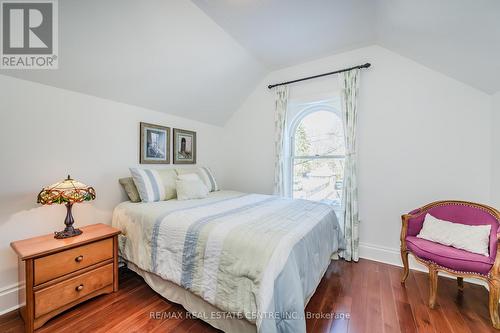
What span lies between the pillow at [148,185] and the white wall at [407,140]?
2582mm

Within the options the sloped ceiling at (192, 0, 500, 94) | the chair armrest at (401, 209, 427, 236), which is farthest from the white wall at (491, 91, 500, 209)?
the chair armrest at (401, 209, 427, 236)

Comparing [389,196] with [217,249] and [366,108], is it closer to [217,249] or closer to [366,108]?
[366,108]

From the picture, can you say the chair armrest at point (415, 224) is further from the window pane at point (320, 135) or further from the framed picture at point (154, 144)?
the framed picture at point (154, 144)

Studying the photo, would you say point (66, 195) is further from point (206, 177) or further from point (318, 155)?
point (318, 155)

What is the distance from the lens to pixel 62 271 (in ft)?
5.32

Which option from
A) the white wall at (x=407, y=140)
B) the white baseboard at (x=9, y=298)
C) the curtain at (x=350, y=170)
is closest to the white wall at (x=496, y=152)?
the white wall at (x=407, y=140)

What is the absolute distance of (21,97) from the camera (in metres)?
1.78

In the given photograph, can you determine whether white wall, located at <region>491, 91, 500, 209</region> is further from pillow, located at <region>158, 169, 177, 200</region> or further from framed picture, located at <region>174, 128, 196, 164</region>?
framed picture, located at <region>174, 128, 196, 164</region>

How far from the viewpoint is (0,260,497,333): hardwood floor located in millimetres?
1547

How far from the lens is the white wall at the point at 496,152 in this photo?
2018 mm

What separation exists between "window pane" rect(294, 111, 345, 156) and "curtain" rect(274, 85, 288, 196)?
30 centimetres

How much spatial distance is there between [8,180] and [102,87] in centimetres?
119

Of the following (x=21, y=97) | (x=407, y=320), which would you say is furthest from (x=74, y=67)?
(x=407, y=320)

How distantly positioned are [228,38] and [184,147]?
1702mm
